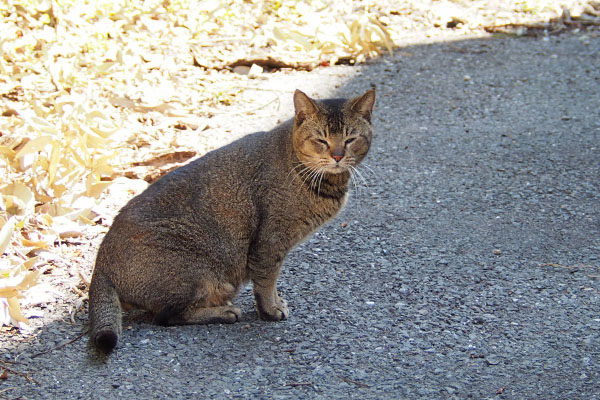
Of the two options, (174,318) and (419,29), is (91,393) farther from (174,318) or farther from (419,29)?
(419,29)

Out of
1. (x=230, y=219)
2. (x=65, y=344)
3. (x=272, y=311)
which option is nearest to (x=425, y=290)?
(x=272, y=311)

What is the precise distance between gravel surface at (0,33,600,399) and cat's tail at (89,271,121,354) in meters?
0.09

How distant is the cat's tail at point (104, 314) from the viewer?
11.0 feet

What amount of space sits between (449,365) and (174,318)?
1393 millimetres

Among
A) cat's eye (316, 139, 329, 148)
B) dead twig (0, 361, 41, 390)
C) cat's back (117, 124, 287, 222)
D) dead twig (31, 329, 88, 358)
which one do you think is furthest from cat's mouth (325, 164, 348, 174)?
dead twig (0, 361, 41, 390)

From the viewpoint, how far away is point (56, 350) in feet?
11.3

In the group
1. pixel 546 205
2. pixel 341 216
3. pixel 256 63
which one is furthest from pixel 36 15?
pixel 546 205

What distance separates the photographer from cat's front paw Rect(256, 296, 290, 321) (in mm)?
3836

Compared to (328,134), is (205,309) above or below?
below

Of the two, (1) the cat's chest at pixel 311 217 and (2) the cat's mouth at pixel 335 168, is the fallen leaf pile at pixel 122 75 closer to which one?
(1) the cat's chest at pixel 311 217

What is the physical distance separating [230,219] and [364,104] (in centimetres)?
101

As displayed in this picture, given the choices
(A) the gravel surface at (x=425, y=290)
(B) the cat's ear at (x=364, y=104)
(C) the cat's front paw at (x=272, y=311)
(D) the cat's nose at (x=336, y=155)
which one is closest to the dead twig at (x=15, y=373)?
(A) the gravel surface at (x=425, y=290)

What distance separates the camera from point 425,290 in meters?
4.13

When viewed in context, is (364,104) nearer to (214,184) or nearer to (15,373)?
(214,184)
